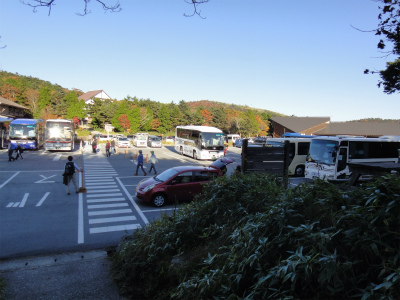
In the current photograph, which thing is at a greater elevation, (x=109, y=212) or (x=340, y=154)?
(x=340, y=154)

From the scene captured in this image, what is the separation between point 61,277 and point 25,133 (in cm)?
2778

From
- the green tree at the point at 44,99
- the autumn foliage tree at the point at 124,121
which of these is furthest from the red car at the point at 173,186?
the green tree at the point at 44,99

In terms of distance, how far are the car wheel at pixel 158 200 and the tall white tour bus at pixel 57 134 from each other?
21719 millimetres

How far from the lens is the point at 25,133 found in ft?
94.2

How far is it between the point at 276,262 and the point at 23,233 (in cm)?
813

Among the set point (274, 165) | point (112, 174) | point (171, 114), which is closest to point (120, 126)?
point (171, 114)

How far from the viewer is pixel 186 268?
406cm

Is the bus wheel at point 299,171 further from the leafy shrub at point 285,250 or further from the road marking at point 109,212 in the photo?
the leafy shrub at point 285,250

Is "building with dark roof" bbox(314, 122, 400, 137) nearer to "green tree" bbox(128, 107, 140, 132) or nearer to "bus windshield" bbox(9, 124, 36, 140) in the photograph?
"green tree" bbox(128, 107, 140, 132)

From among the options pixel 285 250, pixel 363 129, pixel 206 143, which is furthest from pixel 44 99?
pixel 285 250

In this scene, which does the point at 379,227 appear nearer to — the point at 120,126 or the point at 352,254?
the point at 352,254

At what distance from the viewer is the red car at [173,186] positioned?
37.6 feet

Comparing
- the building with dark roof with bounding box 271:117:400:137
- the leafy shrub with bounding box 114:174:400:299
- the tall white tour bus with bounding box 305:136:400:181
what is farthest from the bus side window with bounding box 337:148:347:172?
the building with dark roof with bounding box 271:117:400:137

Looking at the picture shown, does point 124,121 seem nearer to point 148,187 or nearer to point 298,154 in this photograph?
point 298,154
